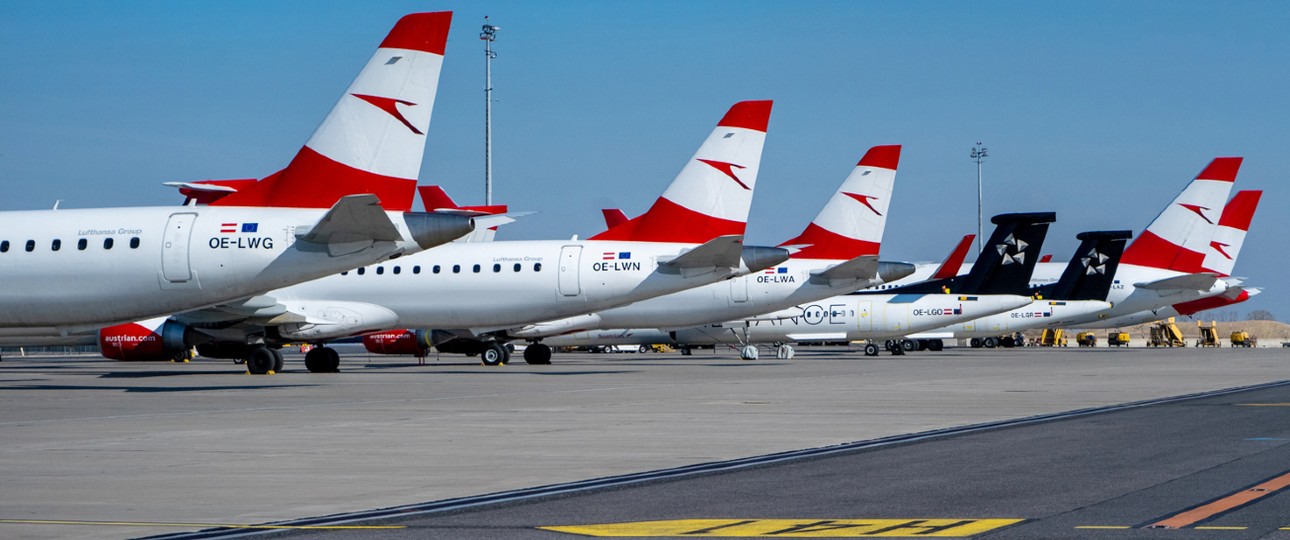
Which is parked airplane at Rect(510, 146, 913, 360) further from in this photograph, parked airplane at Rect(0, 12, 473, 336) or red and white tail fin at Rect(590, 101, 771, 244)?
parked airplane at Rect(0, 12, 473, 336)

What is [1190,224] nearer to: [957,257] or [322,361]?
[957,257]

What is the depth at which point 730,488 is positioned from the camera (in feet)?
35.3

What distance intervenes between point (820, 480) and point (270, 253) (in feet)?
56.4

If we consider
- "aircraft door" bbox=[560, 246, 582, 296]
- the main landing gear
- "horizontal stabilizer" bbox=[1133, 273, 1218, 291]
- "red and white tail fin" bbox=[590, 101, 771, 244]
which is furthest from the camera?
"horizontal stabilizer" bbox=[1133, 273, 1218, 291]

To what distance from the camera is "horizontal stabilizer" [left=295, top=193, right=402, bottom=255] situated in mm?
24766

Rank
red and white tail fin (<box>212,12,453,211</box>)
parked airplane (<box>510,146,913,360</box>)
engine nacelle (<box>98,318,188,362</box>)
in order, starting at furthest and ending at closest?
1. parked airplane (<box>510,146,913,360</box>)
2. engine nacelle (<box>98,318,188,362</box>)
3. red and white tail fin (<box>212,12,453,211</box>)

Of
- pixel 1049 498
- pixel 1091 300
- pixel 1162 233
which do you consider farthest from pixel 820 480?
pixel 1162 233

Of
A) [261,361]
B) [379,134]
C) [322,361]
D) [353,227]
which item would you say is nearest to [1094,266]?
[322,361]

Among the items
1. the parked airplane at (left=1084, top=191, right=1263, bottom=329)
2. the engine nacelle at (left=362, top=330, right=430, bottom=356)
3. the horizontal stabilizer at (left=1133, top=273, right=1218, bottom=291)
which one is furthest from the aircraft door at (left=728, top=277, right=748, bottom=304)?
the parked airplane at (left=1084, top=191, right=1263, bottom=329)

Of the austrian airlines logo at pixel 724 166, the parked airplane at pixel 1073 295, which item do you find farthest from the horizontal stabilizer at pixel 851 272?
the parked airplane at pixel 1073 295

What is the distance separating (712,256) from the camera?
3506 centimetres

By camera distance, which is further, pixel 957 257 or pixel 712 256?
pixel 957 257

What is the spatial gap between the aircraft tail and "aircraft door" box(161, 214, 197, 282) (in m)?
53.8

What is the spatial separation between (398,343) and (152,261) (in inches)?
765
